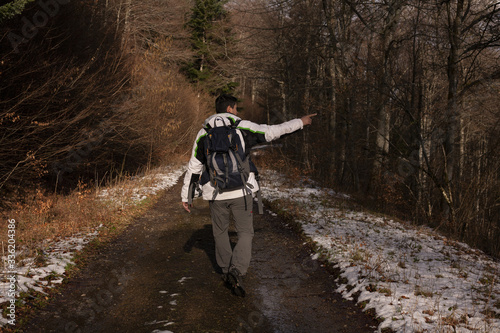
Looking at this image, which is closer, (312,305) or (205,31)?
(312,305)

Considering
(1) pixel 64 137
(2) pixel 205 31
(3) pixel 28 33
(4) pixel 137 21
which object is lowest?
(1) pixel 64 137

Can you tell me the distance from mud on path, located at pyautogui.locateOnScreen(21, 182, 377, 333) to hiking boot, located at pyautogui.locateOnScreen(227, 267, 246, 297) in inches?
3.3

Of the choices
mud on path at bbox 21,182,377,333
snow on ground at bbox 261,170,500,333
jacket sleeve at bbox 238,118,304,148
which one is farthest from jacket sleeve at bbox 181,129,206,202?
snow on ground at bbox 261,170,500,333

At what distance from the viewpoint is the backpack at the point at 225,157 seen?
444 cm

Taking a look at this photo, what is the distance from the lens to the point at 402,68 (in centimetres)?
1190

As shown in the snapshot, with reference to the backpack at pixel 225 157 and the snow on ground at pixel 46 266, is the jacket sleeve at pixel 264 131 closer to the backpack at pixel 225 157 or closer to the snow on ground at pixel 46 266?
the backpack at pixel 225 157

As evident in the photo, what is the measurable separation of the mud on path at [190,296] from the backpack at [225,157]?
1.45 metres

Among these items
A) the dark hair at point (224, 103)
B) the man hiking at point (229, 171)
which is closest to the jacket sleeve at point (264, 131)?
the man hiking at point (229, 171)

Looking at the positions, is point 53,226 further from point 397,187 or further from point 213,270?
point 397,187

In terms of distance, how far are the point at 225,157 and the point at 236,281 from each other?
159 centimetres

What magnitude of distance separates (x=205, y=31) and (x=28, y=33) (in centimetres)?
3003

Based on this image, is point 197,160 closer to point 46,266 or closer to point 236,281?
point 236,281

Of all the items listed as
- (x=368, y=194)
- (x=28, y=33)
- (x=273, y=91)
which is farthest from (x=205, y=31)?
(x=28, y=33)

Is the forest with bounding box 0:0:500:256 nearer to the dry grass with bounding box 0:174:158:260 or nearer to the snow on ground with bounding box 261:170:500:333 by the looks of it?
the dry grass with bounding box 0:174:158:260
